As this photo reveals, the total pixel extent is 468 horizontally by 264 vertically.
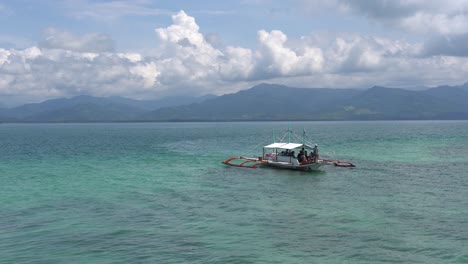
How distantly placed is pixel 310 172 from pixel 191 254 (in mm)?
42595

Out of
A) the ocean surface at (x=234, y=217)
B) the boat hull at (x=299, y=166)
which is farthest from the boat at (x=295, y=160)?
the ocean surface at (x=234, y=217)

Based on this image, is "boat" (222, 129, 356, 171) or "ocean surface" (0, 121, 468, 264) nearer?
"ocean surface" (0, 121, 468, 264)

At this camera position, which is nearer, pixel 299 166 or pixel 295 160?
pixel 299 166

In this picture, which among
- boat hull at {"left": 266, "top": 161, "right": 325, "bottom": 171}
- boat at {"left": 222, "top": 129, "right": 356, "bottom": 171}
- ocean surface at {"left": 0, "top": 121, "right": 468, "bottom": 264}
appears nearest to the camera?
ocean surface at {"left": 0, "top": 121, "right": 468, "bottom": 264}

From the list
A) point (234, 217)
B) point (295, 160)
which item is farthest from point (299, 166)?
point (234, 217)

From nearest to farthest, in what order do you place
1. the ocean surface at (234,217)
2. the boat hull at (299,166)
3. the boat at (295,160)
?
the ocean surface at (234,217) < the boat hull at (299,166) < the boat at (295,160)

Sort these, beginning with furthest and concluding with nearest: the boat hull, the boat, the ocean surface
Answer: the boat
the boat hull
the ocean surface

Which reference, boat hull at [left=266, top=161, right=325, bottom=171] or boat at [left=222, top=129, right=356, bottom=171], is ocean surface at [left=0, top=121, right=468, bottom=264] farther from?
boat at [left=222, top=129, right=356, bottom=171]

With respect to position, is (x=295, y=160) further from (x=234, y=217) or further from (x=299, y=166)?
(x=234, y=217)

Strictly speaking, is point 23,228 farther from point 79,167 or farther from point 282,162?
point 282,162

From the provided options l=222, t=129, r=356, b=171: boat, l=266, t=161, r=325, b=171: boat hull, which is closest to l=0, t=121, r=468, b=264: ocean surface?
l=266, t=161, r=325, b=171: boat hull

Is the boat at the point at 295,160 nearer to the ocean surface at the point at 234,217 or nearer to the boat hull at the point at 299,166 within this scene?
the boat hull at the point at 299,166

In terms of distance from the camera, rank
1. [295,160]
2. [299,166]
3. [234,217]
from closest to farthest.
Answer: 1. [234,217]
2. [299,166]
3. [295,160]

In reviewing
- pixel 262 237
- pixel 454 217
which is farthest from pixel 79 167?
pixel 454 217
